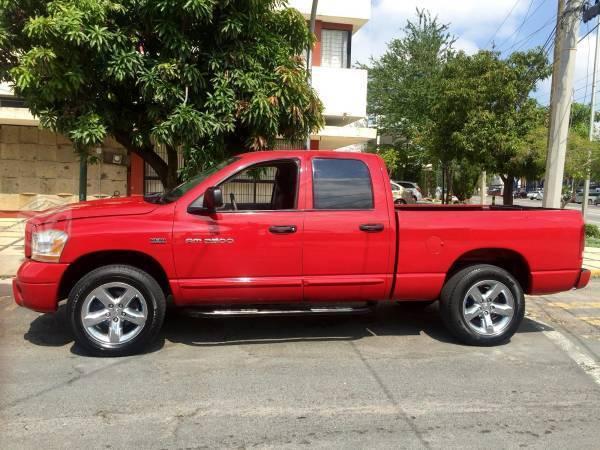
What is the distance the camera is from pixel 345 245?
5023 mm

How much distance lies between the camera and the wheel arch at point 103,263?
16.0 ft

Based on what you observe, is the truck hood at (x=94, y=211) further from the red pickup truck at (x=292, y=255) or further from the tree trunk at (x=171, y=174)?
the tree trunk at (x=171, y=174)

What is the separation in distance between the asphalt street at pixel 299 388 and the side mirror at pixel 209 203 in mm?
1336

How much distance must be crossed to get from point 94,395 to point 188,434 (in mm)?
1002

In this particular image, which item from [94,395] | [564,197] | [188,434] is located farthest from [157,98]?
[564,197]

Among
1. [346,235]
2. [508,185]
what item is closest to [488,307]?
[346,235]

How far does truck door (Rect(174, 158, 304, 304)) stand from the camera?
482 centimetres

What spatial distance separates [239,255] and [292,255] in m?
0.49

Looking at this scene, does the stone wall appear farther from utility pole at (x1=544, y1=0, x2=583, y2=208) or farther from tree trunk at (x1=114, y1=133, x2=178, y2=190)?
utility pole at (x1=544, y1=0, x2=583, y2=208)

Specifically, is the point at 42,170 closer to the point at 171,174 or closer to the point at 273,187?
the point at 171,174

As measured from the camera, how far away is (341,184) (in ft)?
17.1

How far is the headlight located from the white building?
11.6m

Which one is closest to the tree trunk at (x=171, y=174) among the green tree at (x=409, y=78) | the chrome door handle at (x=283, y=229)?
the chrome door handle at (x=283, y=229)

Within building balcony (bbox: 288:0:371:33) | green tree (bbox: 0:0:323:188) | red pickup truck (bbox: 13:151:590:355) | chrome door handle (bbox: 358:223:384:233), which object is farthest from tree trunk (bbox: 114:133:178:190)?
building balcony (bbox: 288:0:371:33)
